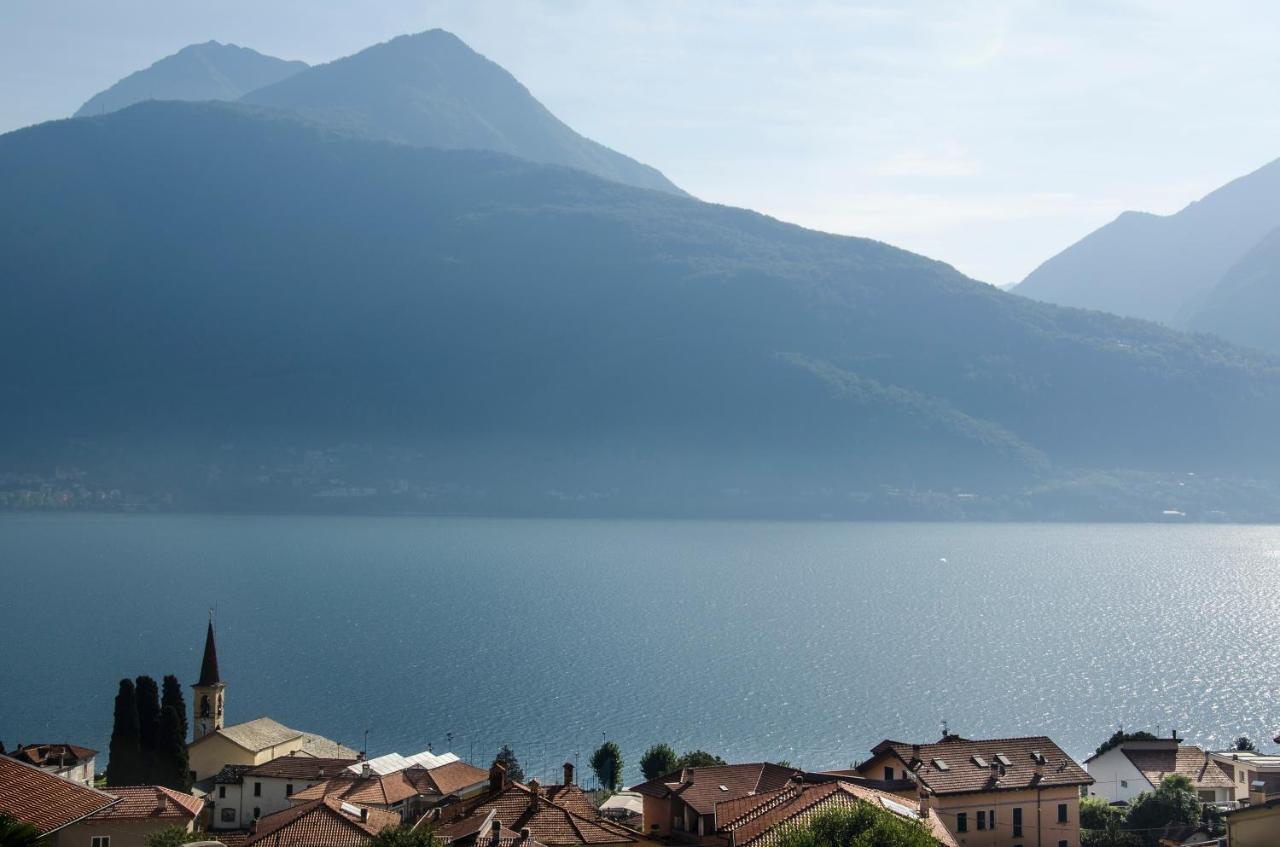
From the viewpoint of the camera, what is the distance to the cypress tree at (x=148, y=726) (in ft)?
202

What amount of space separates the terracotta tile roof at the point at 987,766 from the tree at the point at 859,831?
33.4 ft

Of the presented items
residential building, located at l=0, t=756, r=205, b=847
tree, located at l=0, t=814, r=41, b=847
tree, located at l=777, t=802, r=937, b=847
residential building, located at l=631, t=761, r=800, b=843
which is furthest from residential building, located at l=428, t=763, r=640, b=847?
tree, located at l=0, t=814, r=41, b=847

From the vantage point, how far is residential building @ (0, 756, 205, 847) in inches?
926

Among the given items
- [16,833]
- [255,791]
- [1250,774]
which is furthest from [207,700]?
[16,833]

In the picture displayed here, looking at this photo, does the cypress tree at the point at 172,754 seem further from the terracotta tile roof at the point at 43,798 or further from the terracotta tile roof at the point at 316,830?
the terracotta tile roof at the point at 43,798

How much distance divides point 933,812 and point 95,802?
22.6 m

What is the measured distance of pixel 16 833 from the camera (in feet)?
71.2

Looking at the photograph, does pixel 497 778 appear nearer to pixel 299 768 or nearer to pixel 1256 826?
pixel 299 768

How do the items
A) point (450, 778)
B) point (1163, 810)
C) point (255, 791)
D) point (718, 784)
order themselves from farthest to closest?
point (255, 791) → point (450, 778) → point (1163, 810) → point (718, 784)

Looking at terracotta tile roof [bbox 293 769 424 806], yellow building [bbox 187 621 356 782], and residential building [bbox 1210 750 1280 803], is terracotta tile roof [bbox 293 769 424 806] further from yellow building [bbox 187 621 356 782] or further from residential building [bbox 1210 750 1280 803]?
residential building [bbox 1210 750 1280 803]

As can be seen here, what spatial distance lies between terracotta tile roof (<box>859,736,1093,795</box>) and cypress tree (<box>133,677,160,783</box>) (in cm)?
3492

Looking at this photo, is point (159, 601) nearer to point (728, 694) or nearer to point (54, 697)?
point (54, 697)

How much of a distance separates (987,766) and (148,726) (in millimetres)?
40967

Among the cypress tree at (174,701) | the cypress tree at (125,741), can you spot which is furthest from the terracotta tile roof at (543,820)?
the cypress tree at (125,741)
